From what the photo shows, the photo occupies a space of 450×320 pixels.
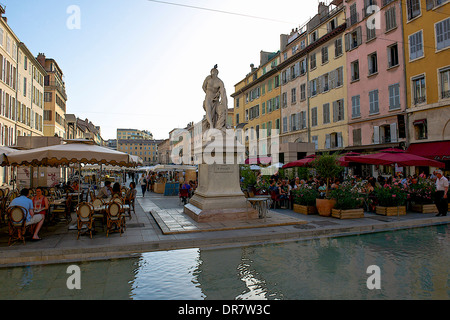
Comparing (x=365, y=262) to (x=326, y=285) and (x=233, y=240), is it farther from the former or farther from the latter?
(x=233, y=240)

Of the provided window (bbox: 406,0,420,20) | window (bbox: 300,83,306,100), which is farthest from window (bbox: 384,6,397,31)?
window (bbox: 300,83,306,100)

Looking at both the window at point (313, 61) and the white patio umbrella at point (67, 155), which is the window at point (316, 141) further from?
the white patio umbrella at point (67, 155)

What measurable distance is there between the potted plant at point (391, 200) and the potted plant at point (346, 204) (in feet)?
3.61

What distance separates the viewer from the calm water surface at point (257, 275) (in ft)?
13.5

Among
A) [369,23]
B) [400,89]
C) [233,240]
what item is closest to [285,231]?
[233,240]

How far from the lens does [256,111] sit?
144 feet

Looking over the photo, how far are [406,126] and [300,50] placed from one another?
1641cm

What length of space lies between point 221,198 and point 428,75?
18250 mm

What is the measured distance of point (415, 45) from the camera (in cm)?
2044

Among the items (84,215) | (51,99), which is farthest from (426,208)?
(51,99)

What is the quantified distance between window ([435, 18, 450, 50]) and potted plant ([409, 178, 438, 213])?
1215 cm

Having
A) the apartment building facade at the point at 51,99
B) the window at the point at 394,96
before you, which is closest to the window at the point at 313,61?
the window at the point at 394,96

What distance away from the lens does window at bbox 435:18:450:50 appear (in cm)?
1825

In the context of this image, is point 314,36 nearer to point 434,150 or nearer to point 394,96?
point 394,96
